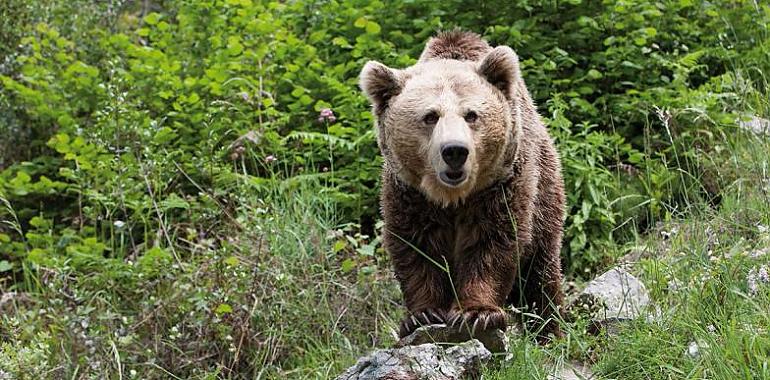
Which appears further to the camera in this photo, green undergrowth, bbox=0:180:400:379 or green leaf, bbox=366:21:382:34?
green leaf, bbox=366:21:382:34

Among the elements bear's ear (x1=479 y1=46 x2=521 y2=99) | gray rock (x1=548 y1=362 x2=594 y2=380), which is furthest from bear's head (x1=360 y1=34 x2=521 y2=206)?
gray rock (x1=548 y1=362 x2=594 y2=380)

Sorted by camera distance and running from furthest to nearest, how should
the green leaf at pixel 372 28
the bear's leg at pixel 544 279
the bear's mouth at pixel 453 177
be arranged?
1. the green leaf at pixel 372 28
2. the bear's leg at pixel 544 279
3. the bear's mouth at pixel 453 177

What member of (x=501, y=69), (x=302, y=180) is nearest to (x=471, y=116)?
(x=501, y=69)

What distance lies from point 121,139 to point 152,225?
67cm

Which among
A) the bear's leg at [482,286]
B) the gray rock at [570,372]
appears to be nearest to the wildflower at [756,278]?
the gray rock at [570,372]

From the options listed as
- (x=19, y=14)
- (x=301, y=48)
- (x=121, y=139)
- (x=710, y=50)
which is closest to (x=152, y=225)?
(x=121, y=139)

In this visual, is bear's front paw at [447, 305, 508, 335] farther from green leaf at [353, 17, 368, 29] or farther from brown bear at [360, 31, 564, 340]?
green leaf at [353, 17, 368, 29]

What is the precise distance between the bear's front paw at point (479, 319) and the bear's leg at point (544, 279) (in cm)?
80

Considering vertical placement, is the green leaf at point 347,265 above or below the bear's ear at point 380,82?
below

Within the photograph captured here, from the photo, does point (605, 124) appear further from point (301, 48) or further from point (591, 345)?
point (591, 345)

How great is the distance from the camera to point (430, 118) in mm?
4445

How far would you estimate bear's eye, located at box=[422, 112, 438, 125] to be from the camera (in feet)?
14.5

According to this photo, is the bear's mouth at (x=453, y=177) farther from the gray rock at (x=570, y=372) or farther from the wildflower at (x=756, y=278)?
the wildflower at (x=756, y=278)

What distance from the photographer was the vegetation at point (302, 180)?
17.1ft
